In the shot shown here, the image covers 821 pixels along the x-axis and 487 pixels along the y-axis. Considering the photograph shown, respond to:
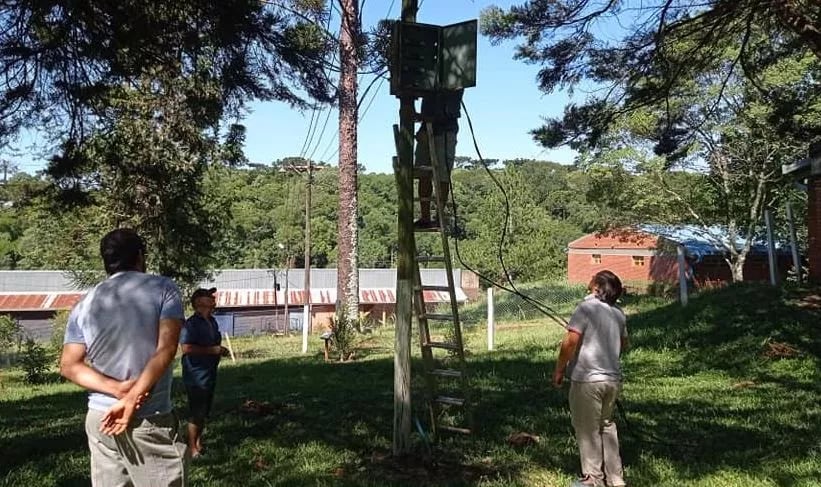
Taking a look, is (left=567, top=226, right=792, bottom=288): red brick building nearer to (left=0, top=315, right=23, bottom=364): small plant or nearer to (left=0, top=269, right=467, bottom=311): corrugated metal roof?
(left=0, top=269, right=467, bottom=311): corrugated metal roof

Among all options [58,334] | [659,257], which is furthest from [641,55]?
[659,257]

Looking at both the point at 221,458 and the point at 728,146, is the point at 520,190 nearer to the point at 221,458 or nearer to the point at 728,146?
the point at 728,146

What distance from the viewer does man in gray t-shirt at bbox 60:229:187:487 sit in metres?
3.26

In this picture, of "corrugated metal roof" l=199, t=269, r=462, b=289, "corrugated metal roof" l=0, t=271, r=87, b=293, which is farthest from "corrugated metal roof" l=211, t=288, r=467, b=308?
"corrugated metal roof" l=0, t=271, r=87, b=293

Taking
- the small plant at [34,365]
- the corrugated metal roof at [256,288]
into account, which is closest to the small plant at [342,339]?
the small plant at [34,365]

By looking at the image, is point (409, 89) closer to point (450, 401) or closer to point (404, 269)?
point (404, 269)

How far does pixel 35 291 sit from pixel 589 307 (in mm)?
48431

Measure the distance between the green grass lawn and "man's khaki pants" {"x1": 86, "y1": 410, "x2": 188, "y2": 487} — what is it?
2.21 m

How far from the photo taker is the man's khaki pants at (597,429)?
4.88m

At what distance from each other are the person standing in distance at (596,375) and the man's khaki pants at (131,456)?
262cm

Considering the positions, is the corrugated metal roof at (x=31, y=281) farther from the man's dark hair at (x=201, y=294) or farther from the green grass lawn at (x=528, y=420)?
the man's dark hair at (x=201, y=294)

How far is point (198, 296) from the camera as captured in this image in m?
6.44

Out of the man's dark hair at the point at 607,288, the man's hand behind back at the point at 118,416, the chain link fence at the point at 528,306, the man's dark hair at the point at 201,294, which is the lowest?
the chain link fence at the point at 528,306

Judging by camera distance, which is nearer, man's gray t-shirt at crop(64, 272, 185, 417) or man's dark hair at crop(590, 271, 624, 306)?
man's gray t-shirt at crop(64, 272, 185, 417)
